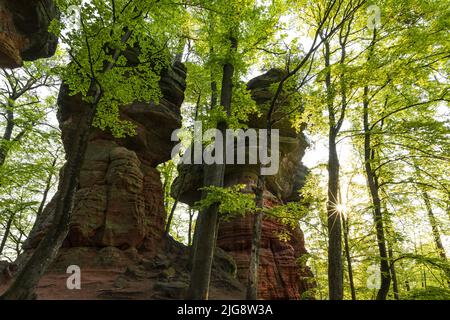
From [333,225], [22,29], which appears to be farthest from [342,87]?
[22,29]

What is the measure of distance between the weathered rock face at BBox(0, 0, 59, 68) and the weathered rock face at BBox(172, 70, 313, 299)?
12.2 m

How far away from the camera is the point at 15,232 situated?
3075 centimetres

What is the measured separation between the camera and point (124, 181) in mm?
14719

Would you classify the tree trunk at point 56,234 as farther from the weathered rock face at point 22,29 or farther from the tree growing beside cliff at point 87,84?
the weathered rock face at point 22,29

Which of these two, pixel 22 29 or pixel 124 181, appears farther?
pixel 22 29

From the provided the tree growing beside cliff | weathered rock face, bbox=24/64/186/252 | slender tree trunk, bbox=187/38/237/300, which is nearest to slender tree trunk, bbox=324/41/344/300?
slender tree trunk, bbox=187/38/237/300

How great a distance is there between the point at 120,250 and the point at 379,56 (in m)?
14.3

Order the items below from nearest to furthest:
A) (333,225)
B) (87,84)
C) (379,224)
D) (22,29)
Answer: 1. (333,225)
2. (379,224)
3. (87,84)
4. (22,29)

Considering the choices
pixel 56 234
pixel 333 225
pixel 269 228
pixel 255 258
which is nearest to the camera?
pixel 56 234

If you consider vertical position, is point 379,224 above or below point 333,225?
above

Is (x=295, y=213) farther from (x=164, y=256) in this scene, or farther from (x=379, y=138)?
(x=164, y=256)

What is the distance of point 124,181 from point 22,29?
34.5 feet

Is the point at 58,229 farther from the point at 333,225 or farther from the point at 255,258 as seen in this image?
the point at 333,225

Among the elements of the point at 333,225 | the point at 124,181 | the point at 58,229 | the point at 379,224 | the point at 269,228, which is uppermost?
the point at 124,181
